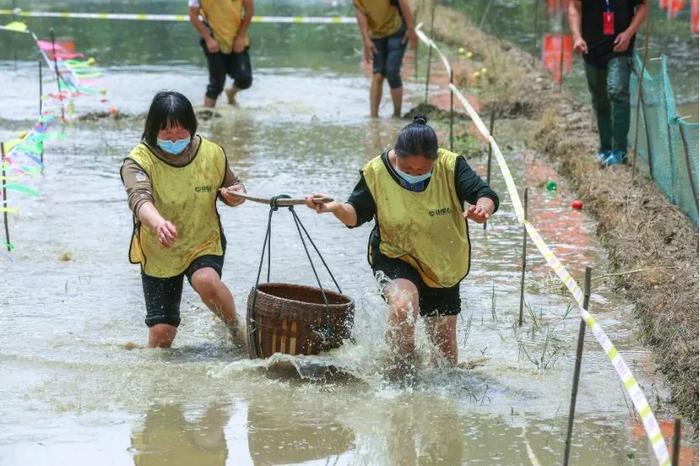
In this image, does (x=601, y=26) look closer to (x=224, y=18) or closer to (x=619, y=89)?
(x=619, y=89)

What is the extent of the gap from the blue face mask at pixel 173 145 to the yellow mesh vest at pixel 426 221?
933mm

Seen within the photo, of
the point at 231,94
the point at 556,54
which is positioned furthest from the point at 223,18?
the point at 556,54

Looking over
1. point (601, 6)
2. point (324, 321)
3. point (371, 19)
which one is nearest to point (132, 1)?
point (371, 19)

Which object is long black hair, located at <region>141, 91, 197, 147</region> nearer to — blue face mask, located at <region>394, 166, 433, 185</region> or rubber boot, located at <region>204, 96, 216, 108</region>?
blue face mask, located at <region>394, 166, 433, 185</region>

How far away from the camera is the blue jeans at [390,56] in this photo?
13523 mm

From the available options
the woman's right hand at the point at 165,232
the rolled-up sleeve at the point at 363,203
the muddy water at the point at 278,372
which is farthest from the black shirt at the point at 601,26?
the woman's right hand at the point at 165,232

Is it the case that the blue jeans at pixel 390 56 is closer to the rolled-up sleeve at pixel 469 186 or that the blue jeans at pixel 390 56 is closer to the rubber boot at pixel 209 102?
the rubber boot at pixel 209 102

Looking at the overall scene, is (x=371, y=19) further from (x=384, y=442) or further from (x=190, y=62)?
(x=384, y=442)

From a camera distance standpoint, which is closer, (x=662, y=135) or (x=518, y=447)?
(x=518, y=447)

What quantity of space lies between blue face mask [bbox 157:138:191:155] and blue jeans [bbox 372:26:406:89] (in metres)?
7.13

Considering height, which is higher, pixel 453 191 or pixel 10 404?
Result: pixel 453 191

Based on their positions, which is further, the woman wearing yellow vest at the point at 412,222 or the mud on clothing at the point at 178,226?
the mud on clothing at the point at 178,226

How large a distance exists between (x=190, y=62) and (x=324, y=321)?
40.5 ft

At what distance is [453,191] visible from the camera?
20.7 feet
